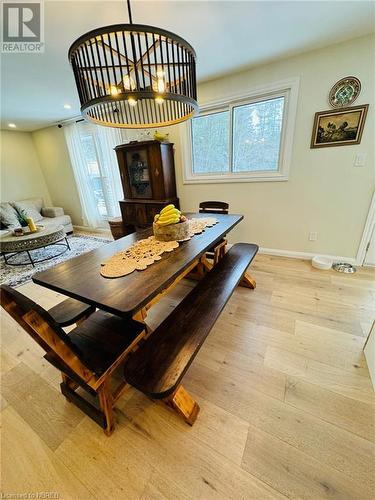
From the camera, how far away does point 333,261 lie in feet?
8.55

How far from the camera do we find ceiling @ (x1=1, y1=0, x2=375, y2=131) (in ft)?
5.01

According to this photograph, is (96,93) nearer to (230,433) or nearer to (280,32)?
(280,32)

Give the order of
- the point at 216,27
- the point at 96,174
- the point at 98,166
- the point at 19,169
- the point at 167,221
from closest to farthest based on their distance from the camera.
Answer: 1. the point at 167,221
2. the point at 216,27
3. the point at 98,166
4. the point at 96,174
5. the point at 19,169

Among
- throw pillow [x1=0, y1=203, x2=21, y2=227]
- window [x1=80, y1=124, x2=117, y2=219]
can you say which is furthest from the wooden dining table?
throw pillow [x1=0, y1=203, x2=21, y2=227]

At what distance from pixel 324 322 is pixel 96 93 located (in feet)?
7.81

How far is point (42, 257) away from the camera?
3484mm

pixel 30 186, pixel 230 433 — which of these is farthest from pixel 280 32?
pixel 30 186

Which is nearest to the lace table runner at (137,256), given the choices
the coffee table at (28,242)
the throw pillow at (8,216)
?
the coffee table at (28,242)

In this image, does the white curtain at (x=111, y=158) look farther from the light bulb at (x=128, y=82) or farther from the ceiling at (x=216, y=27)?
the light bulb at (x=128, y=82)

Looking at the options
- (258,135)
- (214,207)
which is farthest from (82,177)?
(258,135)

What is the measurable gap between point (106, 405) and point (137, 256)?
2.82 ft

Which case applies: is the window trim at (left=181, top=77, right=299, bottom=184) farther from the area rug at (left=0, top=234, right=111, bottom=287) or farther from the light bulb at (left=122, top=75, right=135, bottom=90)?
the area rug at (left=0, top=234, right=111, bottom=287)

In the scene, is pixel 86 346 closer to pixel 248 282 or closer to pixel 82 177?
pixel 248 282

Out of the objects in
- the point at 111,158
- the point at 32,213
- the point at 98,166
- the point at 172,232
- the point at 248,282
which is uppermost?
the point at 111,158
